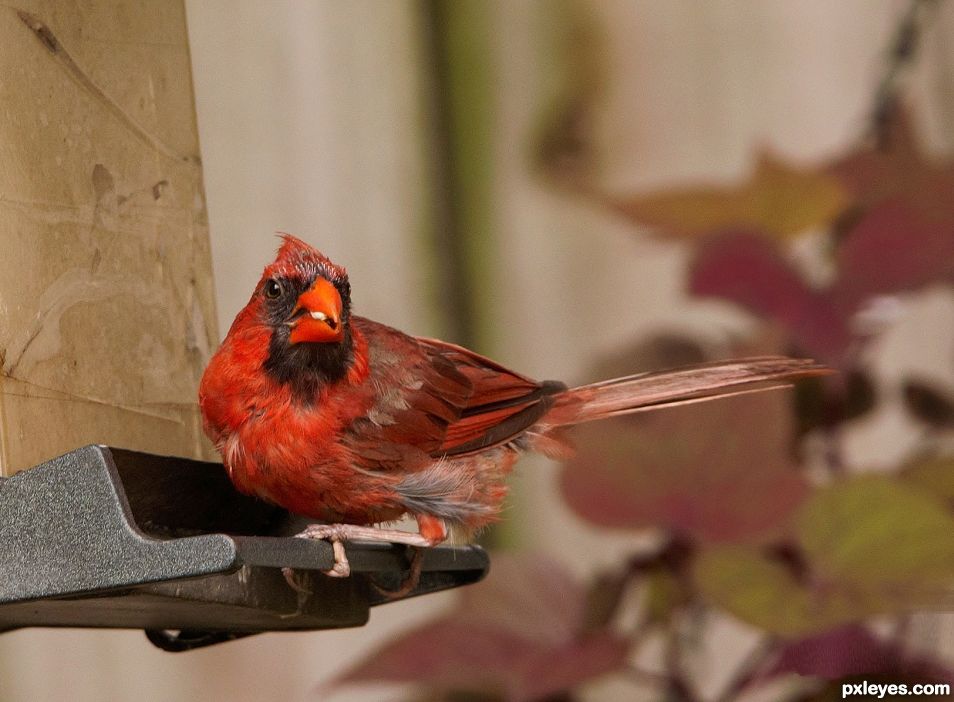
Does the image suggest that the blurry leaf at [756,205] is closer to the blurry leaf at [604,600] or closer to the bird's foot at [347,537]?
the blurry leaf at [604,600]

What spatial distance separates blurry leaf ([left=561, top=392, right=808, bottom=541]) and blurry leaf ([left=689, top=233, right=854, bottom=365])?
22 centimetres

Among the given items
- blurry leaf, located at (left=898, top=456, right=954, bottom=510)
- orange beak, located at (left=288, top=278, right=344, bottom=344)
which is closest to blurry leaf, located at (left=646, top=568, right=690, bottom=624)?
blurry leaf, located at (left=898, top=456, right=954, bottom=510)

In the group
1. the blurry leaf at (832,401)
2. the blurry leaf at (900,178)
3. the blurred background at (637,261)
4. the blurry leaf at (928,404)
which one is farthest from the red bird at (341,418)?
the blurry leaf at (928,404)

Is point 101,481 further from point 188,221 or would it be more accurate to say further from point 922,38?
point 922,38

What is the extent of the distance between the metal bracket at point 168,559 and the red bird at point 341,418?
0.08m

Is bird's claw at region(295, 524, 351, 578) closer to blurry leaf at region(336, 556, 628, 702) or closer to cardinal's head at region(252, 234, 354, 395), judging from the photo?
cardinal's head at region(252, 234, 354, 395)

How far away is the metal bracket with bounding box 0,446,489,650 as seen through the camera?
1.16m

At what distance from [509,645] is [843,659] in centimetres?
57

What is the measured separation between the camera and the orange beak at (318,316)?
4.99 feet

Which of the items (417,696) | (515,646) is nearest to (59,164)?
(515,646)

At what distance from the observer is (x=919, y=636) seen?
2672 millimetres

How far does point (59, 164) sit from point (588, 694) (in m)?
2.37

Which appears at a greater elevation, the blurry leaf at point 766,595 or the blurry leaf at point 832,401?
the blurry leaf at point 832,401

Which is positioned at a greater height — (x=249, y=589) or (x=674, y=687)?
(x=249, y=589)
